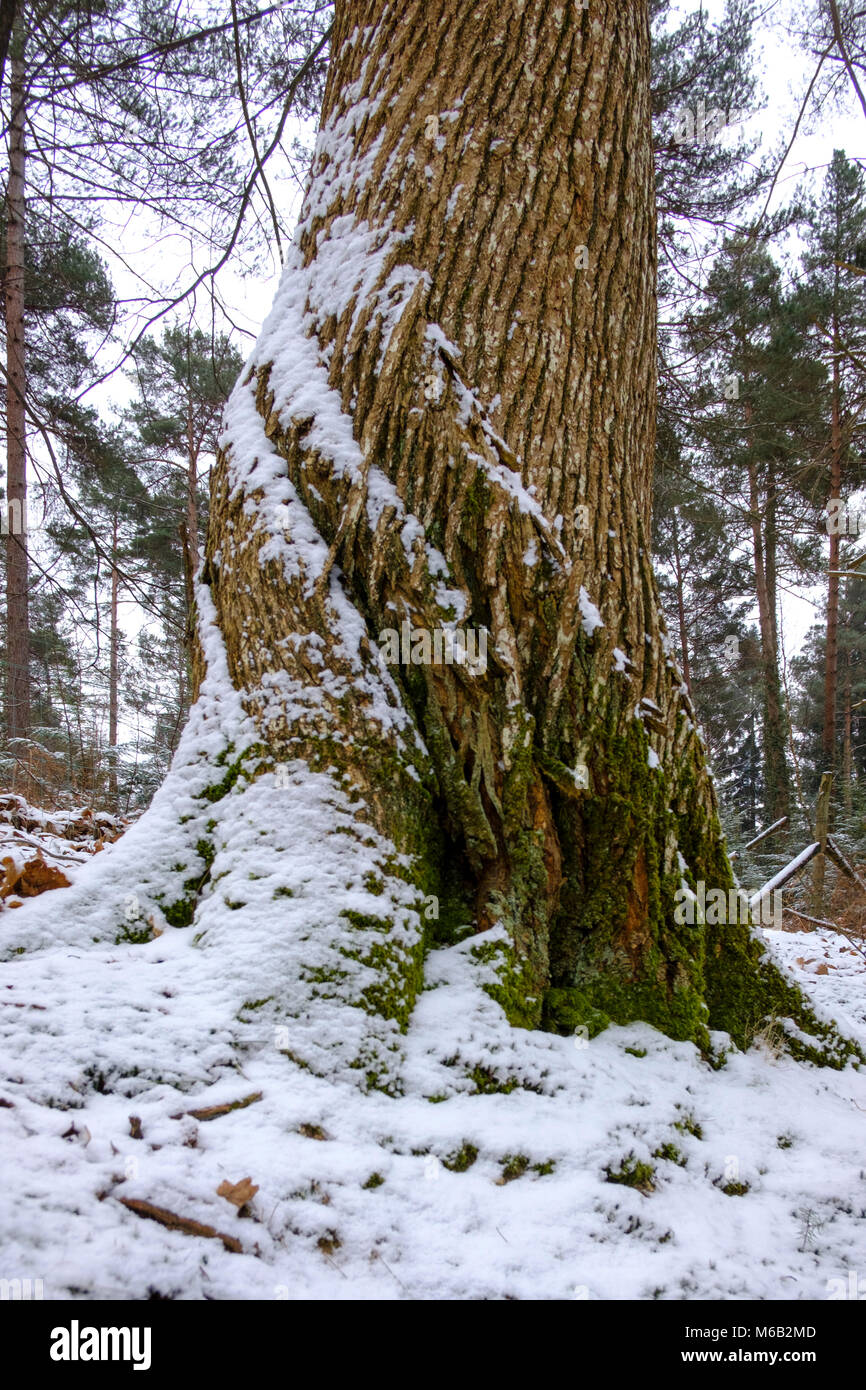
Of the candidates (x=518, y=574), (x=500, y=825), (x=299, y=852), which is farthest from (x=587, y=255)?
(x=299, y=852)

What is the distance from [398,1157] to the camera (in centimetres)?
131

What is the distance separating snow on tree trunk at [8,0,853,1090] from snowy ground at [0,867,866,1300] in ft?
0.53

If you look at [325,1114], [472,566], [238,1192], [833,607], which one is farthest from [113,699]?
[238,1192]

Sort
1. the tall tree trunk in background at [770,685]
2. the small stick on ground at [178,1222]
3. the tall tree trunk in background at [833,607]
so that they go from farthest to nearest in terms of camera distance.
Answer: the tall tree trunk in background at [770,685]
the tall tree trunk in background at [833,607]
the small stick on ground at [178,1222]

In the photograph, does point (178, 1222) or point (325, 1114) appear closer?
point (178, 1222)

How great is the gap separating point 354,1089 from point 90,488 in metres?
8.44

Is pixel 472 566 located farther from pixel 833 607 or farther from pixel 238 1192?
pixel 833 607

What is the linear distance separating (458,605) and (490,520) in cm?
26

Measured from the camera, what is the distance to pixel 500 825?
6.28 ft

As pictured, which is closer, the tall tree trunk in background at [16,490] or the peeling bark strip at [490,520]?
the peeling bark strip at [490,520]

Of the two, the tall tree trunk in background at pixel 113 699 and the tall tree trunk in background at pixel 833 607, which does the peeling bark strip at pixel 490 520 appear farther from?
the tall tree trunk in background at pixel 833 607

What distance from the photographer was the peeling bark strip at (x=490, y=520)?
6.27 feet

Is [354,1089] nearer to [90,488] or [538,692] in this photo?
[538,692]

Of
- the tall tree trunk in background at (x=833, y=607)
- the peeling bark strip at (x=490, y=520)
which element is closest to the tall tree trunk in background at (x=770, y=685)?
the tall tree trunk in background at (x=833, y=607)
